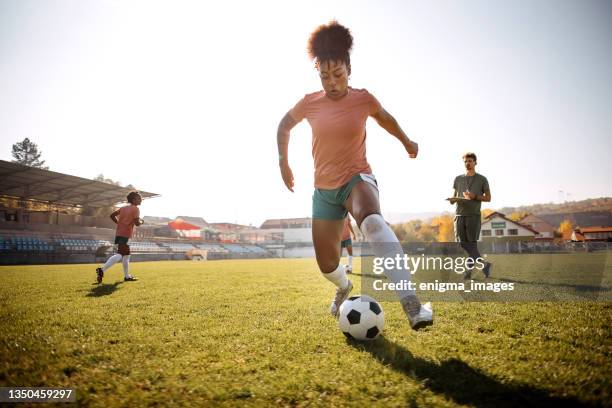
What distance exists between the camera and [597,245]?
30.8 metres

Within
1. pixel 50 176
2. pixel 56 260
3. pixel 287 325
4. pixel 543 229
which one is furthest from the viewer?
pixel 543 229

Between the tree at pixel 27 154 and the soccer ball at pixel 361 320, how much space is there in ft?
339

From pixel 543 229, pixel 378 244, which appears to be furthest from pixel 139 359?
pixel 543 229

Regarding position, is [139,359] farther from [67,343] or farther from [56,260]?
[56,260]

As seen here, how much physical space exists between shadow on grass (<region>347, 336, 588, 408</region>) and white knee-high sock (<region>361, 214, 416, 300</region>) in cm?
50

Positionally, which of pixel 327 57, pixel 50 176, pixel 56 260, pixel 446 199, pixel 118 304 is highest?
pixel 50 176

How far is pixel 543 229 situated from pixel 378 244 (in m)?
103

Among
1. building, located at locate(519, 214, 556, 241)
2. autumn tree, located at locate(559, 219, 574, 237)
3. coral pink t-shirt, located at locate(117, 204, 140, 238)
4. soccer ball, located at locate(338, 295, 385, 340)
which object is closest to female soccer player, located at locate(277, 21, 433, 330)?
soccer ball, located at locate(338, 295, 385, 340)

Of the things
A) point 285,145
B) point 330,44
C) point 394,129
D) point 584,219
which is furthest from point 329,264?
point 584,219

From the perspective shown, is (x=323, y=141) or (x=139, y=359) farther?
(x=323, y=141)

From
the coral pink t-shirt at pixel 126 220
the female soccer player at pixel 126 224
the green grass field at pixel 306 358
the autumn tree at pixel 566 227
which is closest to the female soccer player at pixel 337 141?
the green grass field at pixel 306 358

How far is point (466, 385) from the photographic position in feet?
6.66

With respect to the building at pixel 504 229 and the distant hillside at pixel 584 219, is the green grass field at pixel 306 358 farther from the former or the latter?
the distant hillside at pixel 584 219

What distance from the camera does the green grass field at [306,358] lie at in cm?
195
